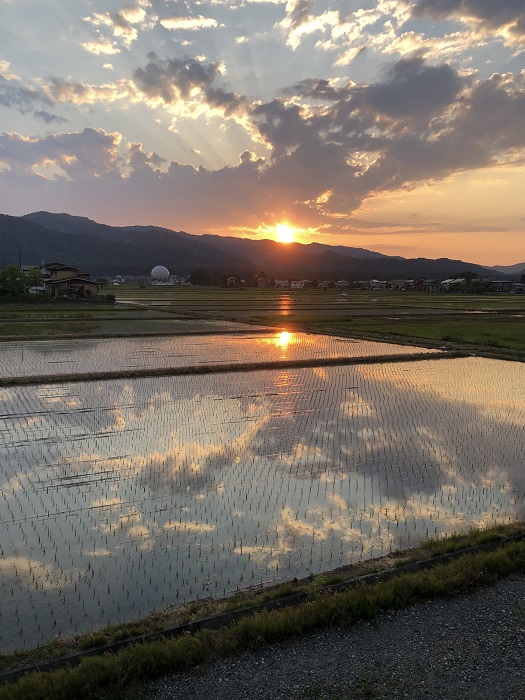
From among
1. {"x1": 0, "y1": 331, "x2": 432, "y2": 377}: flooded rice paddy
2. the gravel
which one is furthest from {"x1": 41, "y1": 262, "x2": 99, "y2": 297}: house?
the gravel

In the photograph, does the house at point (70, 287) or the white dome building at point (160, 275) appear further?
the white dome building at point (160, 275)

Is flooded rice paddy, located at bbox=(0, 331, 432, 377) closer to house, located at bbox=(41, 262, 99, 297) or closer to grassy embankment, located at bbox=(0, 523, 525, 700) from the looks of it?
grassy embankment, located at bbox=(0, 523, 525, 700)

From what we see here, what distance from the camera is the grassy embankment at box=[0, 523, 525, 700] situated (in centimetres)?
291

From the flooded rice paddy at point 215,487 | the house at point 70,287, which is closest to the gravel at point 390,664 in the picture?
the flooded rice paddy at point 215,487

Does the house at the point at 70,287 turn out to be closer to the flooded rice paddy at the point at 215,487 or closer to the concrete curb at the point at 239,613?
the flooded rice paddy at the point at 215,487

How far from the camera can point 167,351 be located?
16.2 meters

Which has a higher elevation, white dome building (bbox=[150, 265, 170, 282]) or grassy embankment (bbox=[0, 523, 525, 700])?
white dome building (bbox=[150, 265, 170, 282])

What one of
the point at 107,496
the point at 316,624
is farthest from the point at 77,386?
the point at 316,624

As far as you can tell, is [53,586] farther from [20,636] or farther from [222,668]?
[222,668]

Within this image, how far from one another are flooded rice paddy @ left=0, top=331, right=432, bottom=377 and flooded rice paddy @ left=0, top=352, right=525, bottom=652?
295cm

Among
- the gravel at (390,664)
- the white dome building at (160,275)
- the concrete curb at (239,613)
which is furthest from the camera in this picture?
the white dome building at (160,275)

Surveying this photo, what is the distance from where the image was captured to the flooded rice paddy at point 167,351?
1359 centimetres

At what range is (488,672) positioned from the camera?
10.1 ft

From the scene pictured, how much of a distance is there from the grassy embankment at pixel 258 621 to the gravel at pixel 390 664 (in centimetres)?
9
